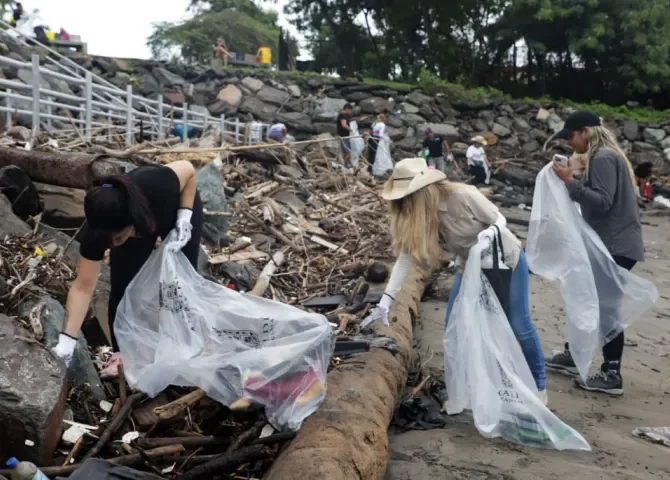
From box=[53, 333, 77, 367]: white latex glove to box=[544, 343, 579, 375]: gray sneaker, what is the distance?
3.31 metres

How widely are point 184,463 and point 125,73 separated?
1858 centimetres

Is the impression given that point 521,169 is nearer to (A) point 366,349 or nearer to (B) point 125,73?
(B) point 125,73

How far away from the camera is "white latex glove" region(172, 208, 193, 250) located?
3423mm

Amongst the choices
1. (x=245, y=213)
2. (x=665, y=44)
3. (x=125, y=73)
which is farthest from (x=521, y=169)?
(x=245, y=213)

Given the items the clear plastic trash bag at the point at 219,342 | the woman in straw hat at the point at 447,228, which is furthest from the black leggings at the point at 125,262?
the woman in straw hat at the point at 447,228

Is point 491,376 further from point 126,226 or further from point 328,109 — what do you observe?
point 328,109

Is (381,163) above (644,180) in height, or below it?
above

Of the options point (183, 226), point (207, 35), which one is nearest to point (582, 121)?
point (183, 226)

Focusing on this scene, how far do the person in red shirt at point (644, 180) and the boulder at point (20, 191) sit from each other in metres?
16.4

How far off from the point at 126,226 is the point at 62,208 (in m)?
1.92

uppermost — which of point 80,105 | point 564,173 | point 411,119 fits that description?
point 411,119

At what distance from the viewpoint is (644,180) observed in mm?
17906

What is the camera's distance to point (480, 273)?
11.7ft

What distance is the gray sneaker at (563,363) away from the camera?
4724mm
